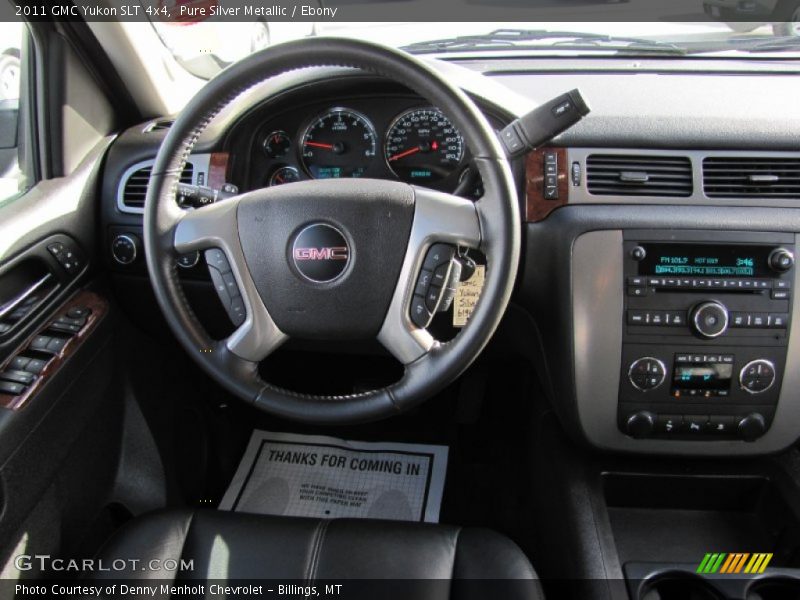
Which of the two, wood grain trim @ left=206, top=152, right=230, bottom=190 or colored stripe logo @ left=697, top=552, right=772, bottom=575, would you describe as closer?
colored stripe logo @ left=697, top=552, right=772, bottom=575

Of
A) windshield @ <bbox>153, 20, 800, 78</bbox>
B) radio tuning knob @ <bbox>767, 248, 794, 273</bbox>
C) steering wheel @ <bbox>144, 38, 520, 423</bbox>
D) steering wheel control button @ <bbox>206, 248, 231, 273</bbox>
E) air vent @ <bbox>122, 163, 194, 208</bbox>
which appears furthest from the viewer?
windshield @ <bbox>153, 20, 800, 78</bbox>

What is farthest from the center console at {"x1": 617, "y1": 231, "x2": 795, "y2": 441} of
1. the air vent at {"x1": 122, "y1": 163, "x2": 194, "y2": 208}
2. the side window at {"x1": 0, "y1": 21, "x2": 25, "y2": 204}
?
the side window at {"x1": 0, "y1": 21, "x2": 25, "y2": 204}

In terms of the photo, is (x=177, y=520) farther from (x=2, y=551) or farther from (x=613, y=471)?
(x=613, y=471)

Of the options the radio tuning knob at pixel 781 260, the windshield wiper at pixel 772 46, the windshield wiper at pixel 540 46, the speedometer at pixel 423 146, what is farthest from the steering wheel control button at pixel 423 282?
the windshield wiper at pixel 772 46

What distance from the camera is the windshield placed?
5.48 feet

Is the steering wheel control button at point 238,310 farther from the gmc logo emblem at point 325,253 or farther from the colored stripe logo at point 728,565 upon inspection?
the colored stripe logo at point 728,565

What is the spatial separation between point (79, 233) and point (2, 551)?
660 mm

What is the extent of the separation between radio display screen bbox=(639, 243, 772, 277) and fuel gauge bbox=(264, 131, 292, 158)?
2.59 feet

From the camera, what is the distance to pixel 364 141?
1521 mm

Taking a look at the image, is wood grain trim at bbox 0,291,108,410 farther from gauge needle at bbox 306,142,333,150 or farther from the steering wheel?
gauge needle at bbox 306,142,333,150

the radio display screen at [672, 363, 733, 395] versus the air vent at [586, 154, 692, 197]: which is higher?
the air vent at [586, 154, 692, 197]

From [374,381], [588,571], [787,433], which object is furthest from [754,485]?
[374,381]

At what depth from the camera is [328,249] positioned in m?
1.17

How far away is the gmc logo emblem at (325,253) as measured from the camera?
46.0 inches
